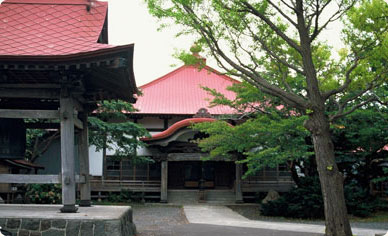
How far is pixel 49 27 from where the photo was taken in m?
9.60

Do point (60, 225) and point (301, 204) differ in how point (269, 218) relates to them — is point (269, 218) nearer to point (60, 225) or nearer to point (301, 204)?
point (301, 204)

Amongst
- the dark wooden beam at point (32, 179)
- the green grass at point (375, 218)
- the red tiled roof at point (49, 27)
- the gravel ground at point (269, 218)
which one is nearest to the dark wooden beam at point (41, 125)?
the dark wooden beam at point (32, 179)

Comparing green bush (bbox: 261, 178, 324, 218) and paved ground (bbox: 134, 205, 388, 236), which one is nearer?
paved ground (bbox: 134, 205, 388, 236)

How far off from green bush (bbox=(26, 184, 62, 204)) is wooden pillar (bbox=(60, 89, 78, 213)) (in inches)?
394

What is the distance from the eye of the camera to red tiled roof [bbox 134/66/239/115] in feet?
80.2

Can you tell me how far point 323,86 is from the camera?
11.7m

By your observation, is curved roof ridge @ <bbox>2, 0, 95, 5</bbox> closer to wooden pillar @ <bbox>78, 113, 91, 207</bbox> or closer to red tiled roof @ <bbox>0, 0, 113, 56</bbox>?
red tiled roof @ <bbox>0, 0, 113, 56</bbox>

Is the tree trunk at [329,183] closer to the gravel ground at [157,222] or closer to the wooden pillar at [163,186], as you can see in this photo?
the gravel ground at [157,222]

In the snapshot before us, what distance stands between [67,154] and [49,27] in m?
3.04

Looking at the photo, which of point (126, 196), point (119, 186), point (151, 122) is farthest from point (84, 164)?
point (151, 122)

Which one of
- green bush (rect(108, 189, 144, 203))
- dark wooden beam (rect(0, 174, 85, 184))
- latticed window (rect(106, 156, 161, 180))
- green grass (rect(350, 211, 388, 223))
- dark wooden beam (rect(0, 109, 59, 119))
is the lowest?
green grass (rect(350, 211, 388, 223))

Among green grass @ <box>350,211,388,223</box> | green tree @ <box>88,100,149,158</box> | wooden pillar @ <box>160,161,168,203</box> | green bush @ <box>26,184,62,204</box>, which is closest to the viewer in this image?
green grass @ <box>350,211,388,223</box>

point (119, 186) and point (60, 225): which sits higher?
point (60, 225)

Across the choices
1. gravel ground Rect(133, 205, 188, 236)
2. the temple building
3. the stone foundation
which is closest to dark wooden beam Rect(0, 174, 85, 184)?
the stone foundation
